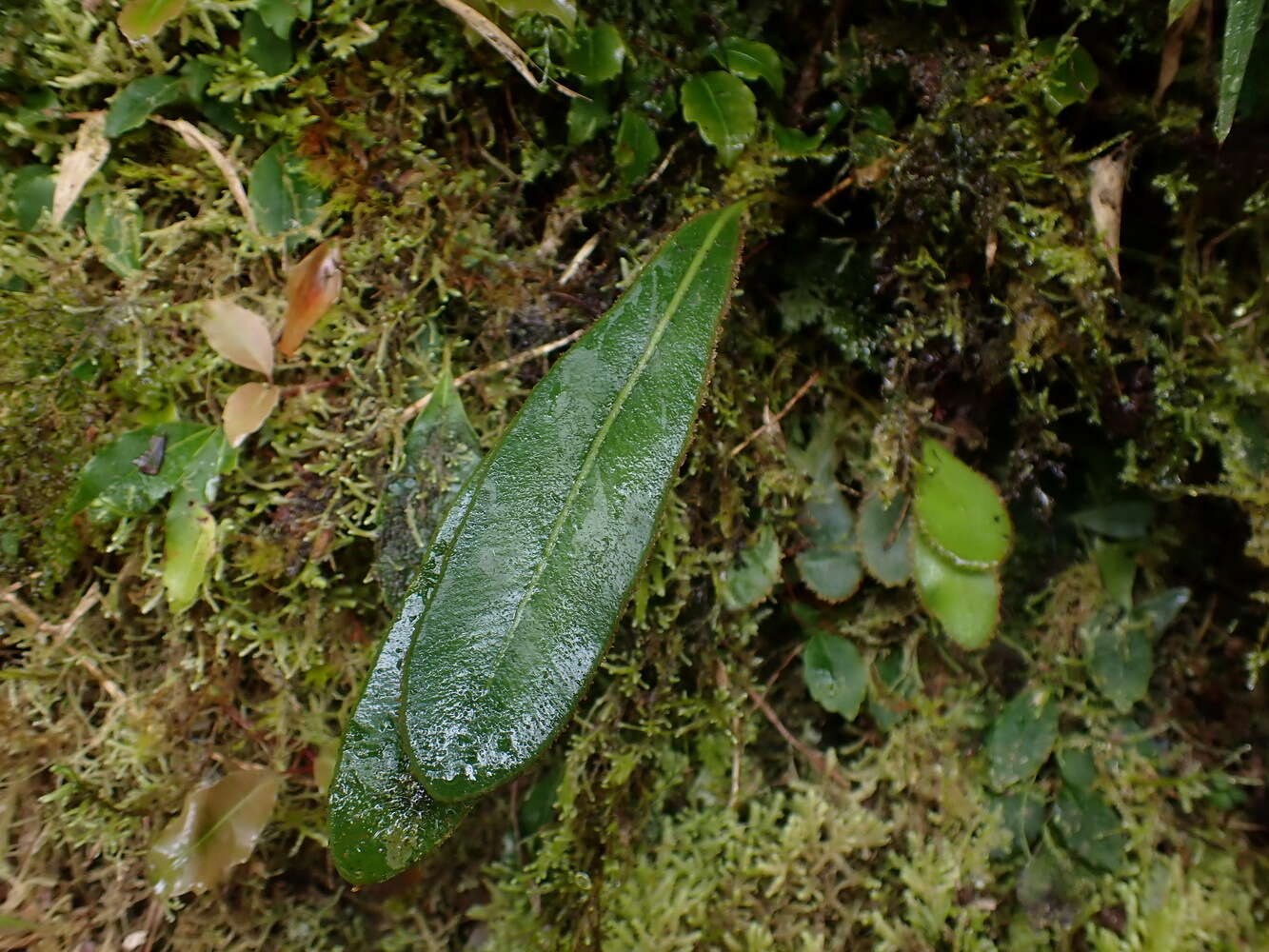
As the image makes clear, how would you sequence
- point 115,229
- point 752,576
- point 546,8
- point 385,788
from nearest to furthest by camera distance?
1. point 385,788
2. point 546,8
3. point 115,229
4. point 752,576

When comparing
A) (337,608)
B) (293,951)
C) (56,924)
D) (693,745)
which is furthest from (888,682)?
(56,924)

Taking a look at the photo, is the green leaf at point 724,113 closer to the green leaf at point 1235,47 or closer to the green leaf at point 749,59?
the green leaf at point 749,59

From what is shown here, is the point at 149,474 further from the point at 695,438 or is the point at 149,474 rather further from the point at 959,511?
the point at 959,511

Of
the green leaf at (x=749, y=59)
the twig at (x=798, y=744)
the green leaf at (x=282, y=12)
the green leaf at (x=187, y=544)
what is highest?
the green leaf at (x=749, y=59)

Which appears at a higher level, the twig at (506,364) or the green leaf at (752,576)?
the twig at (506,364)

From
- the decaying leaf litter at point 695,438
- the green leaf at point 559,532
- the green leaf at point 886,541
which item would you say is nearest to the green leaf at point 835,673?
the decaying leaf litter at point 695,438

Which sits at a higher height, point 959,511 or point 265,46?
point 265,46

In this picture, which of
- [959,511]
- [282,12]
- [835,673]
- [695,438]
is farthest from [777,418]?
[282,12]
